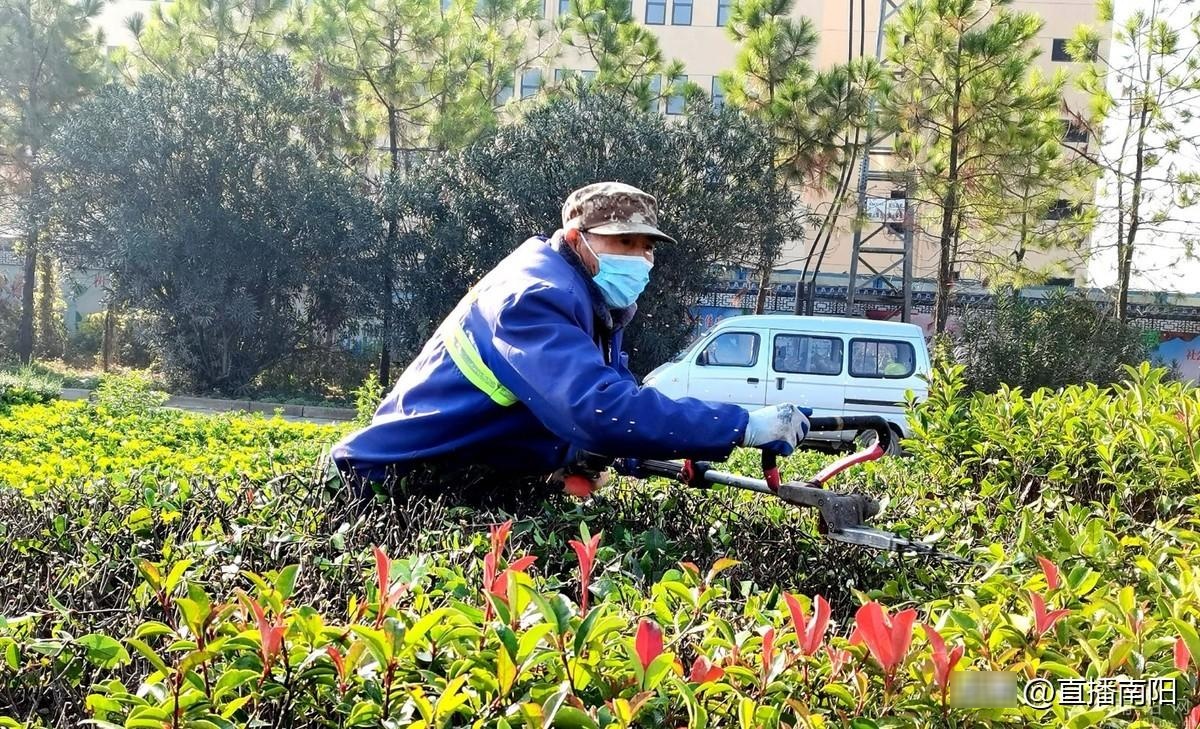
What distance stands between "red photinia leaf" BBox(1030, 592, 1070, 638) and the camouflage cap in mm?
1448

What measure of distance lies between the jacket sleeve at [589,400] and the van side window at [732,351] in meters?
11.1

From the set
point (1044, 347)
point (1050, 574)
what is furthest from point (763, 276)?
point (1050, 574)

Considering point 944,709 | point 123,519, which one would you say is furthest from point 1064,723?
point 123,519

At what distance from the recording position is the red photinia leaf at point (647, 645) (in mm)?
1085

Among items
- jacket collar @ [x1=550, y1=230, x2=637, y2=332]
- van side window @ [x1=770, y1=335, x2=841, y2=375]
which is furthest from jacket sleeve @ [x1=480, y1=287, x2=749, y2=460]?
van side window @ [x1=770, y1=335, x2=841, y2=375]

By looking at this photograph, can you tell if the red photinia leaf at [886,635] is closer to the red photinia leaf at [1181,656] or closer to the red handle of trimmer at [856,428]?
the red photinia leaf at [1181,656]

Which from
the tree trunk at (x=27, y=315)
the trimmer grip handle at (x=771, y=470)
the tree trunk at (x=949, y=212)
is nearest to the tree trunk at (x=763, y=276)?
the tree trunk at (x=949, y=212)

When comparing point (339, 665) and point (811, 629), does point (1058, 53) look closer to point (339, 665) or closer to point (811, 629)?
point (811, 629)

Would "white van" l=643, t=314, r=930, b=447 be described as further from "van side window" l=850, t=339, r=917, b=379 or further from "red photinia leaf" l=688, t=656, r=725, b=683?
"red photinia leaf" l=688, t=656, r=725, b=683

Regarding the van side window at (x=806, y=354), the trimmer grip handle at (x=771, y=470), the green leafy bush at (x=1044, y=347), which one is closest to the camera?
the trimmer grip handle at (x=771, y=470)

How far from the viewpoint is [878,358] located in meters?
13.3

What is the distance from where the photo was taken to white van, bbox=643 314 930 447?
13.2 m

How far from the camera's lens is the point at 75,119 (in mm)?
17438

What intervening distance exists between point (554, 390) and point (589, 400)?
0.09 m
